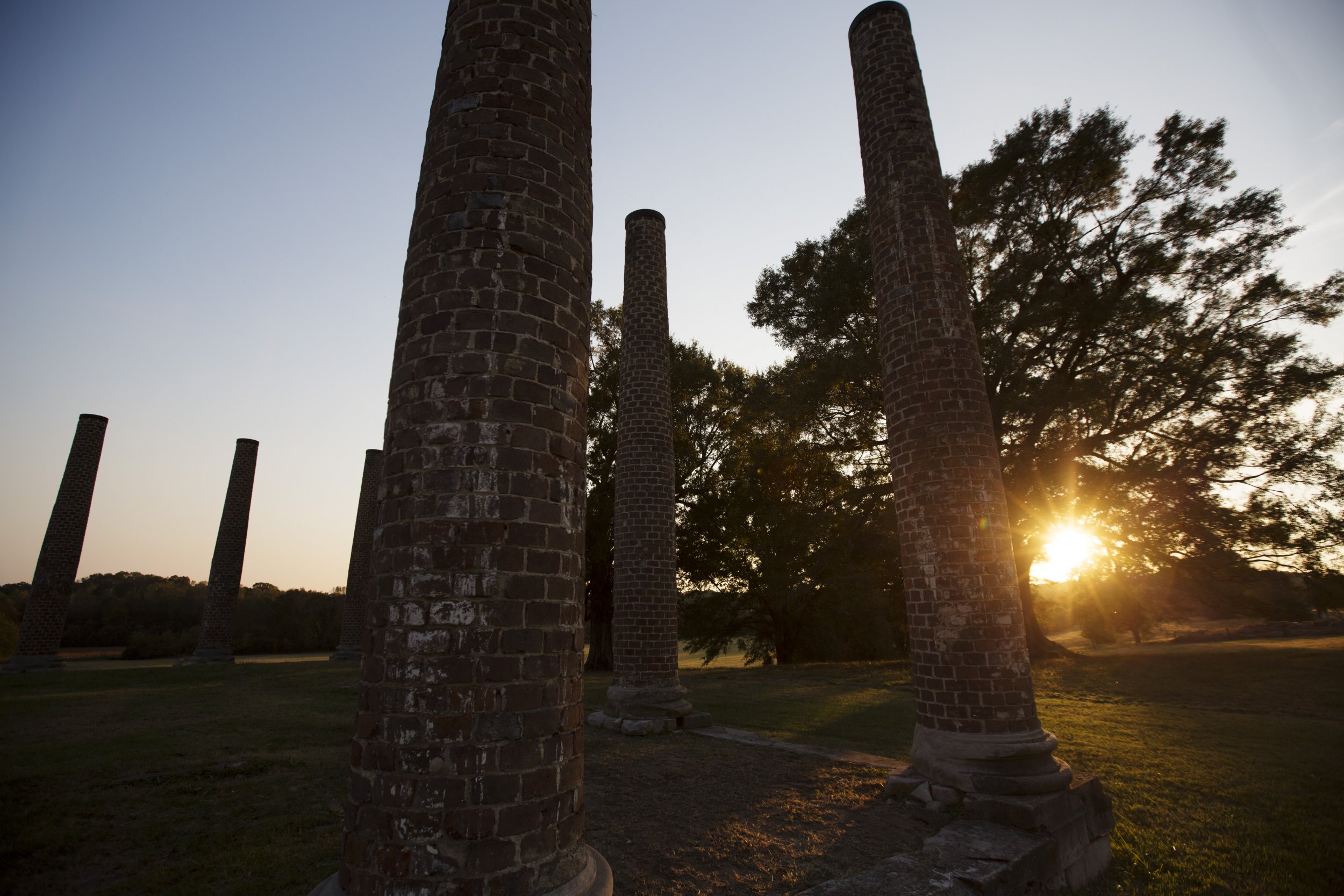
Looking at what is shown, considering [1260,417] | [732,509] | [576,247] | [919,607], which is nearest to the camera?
[576,247]

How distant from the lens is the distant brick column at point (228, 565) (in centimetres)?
2495

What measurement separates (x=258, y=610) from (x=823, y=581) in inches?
1527

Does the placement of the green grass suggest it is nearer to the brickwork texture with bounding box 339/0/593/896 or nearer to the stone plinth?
the brickwork texture with bounding box 339/0/593/896

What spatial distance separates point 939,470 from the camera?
269 inches

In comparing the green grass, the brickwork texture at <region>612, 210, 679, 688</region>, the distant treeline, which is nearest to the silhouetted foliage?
the brickwork texture at <region>612, 210, 679, 688</region>

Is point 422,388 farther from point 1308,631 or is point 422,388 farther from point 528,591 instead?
point 1308,631

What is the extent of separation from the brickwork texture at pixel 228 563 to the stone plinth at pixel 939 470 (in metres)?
28.5

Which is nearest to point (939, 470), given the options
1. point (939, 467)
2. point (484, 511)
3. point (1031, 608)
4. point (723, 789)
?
point (939, 467)

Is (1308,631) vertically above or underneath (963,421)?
underneath

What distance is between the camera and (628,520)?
38.9 ft

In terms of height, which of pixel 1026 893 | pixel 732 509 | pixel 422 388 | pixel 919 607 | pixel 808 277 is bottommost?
pixel 1026 893

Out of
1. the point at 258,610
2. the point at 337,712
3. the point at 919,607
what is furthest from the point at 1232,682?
the point at 258,610

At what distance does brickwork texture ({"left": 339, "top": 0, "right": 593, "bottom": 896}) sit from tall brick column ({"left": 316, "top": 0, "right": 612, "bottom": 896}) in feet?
0.03

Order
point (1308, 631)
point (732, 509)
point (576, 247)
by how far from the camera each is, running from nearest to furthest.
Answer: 1. point (576, 247)
2. point (732, 509)
3. point (1308, 631)
